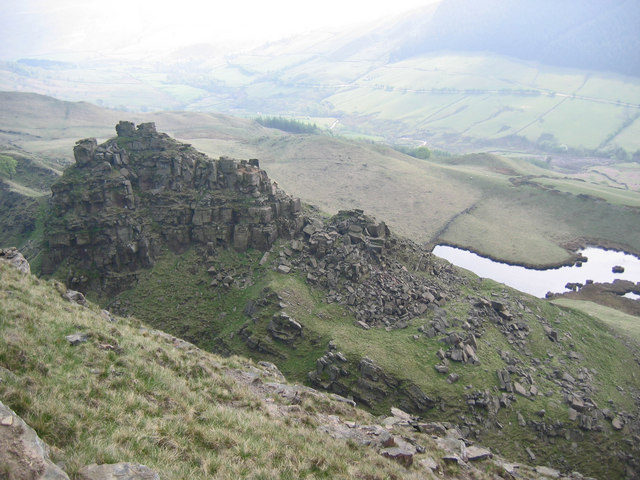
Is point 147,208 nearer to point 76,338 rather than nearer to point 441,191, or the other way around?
point 76,338

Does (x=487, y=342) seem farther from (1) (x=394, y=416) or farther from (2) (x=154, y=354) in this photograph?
(2) (x=154, y=354)

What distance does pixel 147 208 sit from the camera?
44.6 metres

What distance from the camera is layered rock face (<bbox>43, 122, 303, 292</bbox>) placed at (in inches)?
1639

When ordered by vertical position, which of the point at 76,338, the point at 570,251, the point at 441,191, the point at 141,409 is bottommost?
the point at 570,251

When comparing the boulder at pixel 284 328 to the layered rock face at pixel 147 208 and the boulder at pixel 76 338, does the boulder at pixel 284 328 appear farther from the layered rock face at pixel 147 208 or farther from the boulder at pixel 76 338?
the boulder at pixel 76 338

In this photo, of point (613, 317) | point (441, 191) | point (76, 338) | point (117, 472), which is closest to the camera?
point (117, 472)

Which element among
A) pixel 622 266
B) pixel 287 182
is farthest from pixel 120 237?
pixel 622 266

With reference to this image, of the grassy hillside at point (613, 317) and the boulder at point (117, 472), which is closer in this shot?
the boulder at point (117, 472)

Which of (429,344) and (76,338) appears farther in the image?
(429,344)

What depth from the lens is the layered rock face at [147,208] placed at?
4162 cm

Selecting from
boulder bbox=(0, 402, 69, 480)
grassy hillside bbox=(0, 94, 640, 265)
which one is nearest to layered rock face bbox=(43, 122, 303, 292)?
boulder bbox=(0, 402, 69, 480)

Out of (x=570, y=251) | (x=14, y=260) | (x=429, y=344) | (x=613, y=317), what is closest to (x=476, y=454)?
(x=429, y=344)

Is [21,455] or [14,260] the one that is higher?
[21,455]

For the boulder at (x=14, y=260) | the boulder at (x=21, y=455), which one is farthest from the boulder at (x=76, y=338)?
the boulder at (x=14, y=260)
